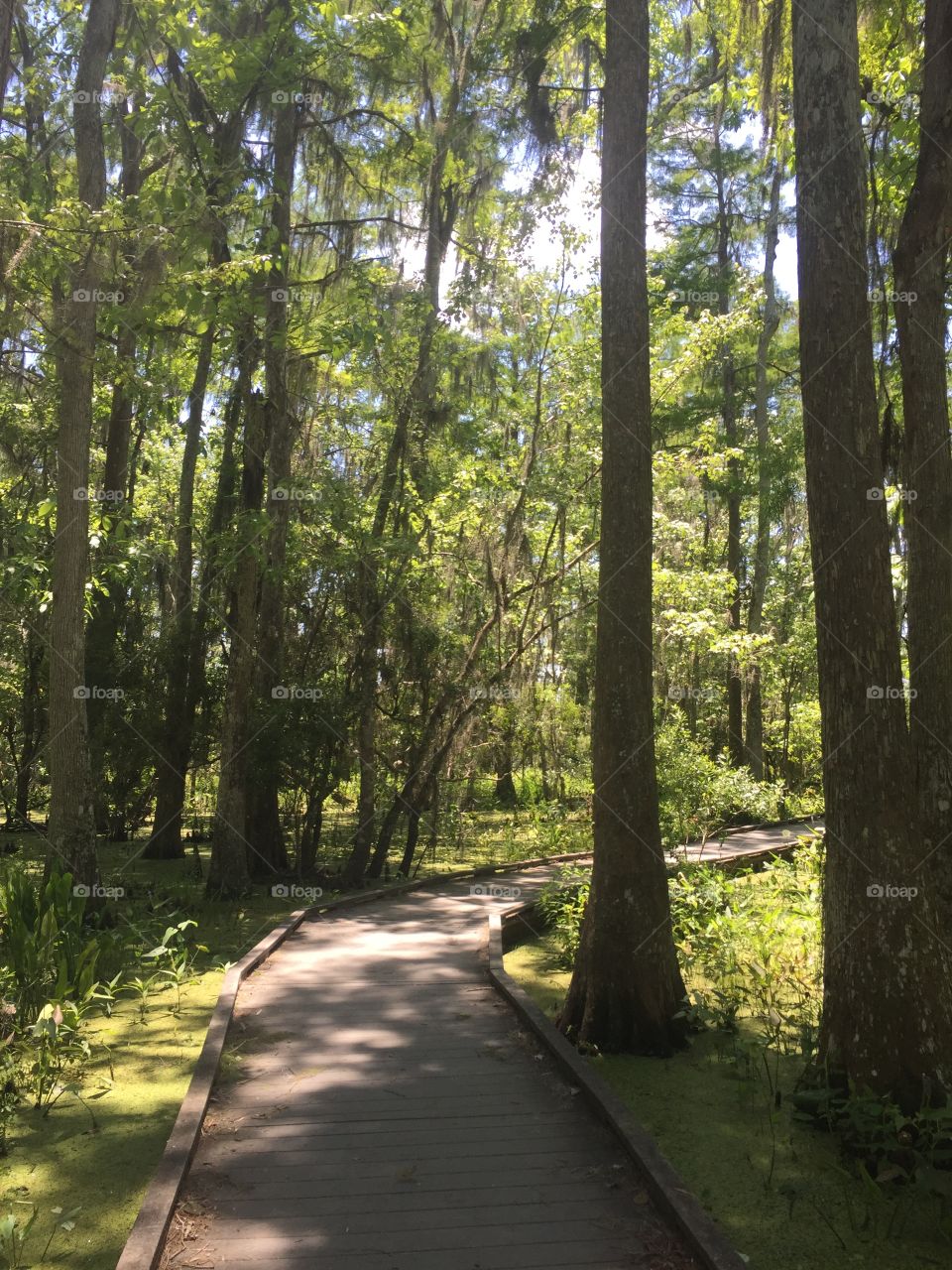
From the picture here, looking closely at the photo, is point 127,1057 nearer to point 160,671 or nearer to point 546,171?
point 546,171

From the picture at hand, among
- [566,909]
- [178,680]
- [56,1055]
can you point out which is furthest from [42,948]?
[178,680]

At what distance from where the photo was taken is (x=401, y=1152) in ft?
15.4

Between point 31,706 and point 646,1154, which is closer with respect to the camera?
point 646,1154

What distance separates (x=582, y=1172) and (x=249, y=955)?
4.74m

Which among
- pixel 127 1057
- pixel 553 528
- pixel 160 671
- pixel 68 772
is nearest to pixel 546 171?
pixel 553 528

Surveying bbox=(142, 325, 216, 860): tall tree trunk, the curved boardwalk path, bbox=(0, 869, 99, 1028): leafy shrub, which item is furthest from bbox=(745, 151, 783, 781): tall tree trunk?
bbox=(0, 869, 99, 1028): leafy shrub

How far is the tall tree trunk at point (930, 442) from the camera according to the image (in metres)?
6.48

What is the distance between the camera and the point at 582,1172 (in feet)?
14.5

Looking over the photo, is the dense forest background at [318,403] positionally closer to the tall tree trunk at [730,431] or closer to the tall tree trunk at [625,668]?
the tall tree trunk at [625,668]

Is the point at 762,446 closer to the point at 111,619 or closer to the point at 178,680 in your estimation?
the point at 178,680

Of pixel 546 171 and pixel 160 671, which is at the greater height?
pixel 546 171

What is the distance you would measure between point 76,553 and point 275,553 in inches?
128

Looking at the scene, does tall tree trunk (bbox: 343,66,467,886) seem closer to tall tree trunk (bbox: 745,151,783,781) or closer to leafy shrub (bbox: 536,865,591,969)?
leafy shrub (bbox: 536,865,591,969)

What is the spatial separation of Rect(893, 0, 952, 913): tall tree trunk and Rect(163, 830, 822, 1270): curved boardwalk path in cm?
333
